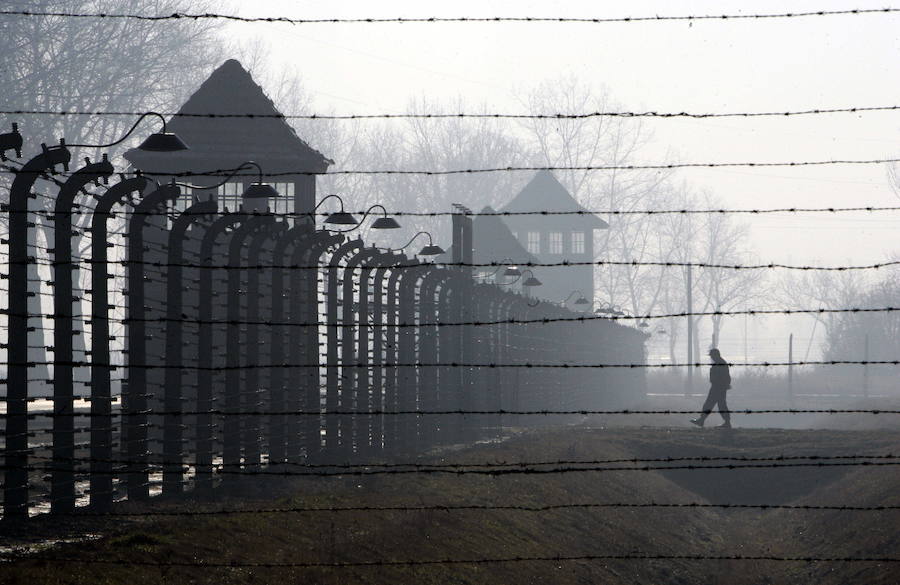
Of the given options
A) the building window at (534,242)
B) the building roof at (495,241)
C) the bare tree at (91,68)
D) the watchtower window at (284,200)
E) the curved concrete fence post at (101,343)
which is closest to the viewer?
the curved concrete fence post at (101,343)

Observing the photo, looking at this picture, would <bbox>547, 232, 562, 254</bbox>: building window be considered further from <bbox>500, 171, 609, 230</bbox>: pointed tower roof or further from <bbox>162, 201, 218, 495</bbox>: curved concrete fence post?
<bbox>162, 201, 218, 495</bbox>: curved concrete fence post

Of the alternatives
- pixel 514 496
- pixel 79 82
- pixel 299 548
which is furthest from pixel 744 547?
pixel 79 82

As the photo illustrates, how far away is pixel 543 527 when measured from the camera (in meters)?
14.1

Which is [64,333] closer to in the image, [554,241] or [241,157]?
[241,157]

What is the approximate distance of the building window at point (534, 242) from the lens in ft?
235

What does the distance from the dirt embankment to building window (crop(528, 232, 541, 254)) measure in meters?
46.3

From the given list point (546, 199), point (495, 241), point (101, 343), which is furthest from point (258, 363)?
point (546, 199)

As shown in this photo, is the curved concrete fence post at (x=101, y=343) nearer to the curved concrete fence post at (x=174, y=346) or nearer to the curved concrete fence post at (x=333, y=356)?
the curved concrete fence post at (x=174, y=346)

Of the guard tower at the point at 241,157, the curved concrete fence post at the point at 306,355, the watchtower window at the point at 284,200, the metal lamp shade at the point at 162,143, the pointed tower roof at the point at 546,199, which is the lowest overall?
the curved concrete fence post at the point at 306,355

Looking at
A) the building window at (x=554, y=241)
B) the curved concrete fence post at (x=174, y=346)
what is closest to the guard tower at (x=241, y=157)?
the curved concrete fence post at (x=174, y=346)

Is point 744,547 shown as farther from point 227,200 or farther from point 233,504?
point 227,200

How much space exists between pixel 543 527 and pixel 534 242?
58.1 m

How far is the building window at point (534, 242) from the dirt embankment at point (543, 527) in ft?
152

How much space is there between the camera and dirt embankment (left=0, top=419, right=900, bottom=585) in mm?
8953
